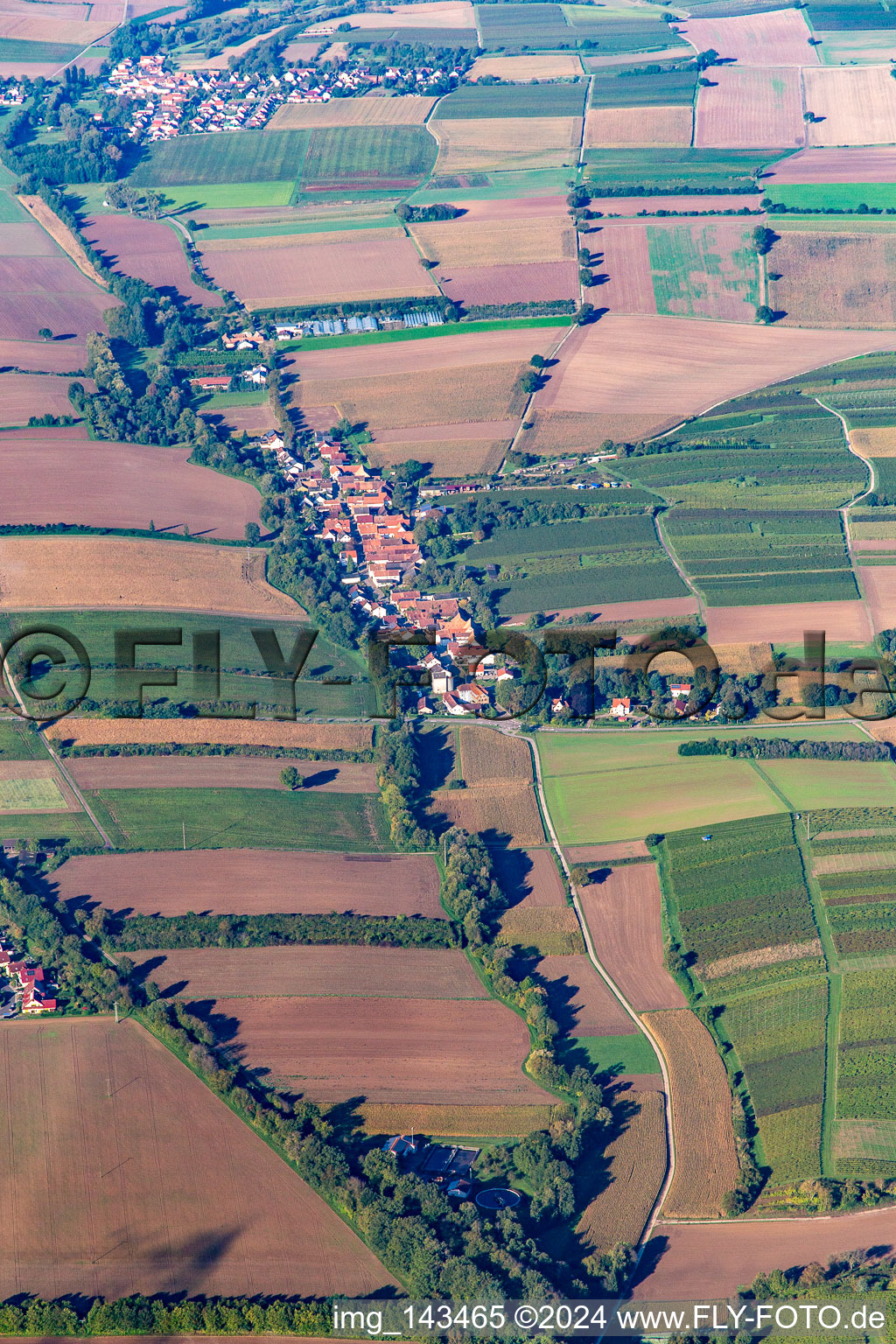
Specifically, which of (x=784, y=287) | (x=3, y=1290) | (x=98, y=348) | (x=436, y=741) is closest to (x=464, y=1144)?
(x=3, y=1290)

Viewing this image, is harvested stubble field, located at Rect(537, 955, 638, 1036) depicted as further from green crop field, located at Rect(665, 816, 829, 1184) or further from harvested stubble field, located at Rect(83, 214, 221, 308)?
harvested stubble field, located at Rect(83, 214, 221, 308)

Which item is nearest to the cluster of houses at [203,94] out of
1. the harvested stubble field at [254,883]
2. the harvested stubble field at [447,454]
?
the harvested stubble field at [447,454]

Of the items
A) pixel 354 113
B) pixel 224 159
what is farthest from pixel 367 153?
pixel 224 159

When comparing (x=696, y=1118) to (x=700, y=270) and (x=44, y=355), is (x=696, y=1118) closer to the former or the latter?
(x=44, y=355)

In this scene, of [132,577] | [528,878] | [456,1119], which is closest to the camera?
[456,1119]

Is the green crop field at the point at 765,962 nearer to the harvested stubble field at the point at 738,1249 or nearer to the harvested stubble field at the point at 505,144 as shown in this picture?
the harvested stubble field at the point at 738,1249

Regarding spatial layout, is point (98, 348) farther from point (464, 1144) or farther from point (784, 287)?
point (464, 1144)

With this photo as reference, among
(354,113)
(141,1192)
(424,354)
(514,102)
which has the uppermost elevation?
(514,102)
